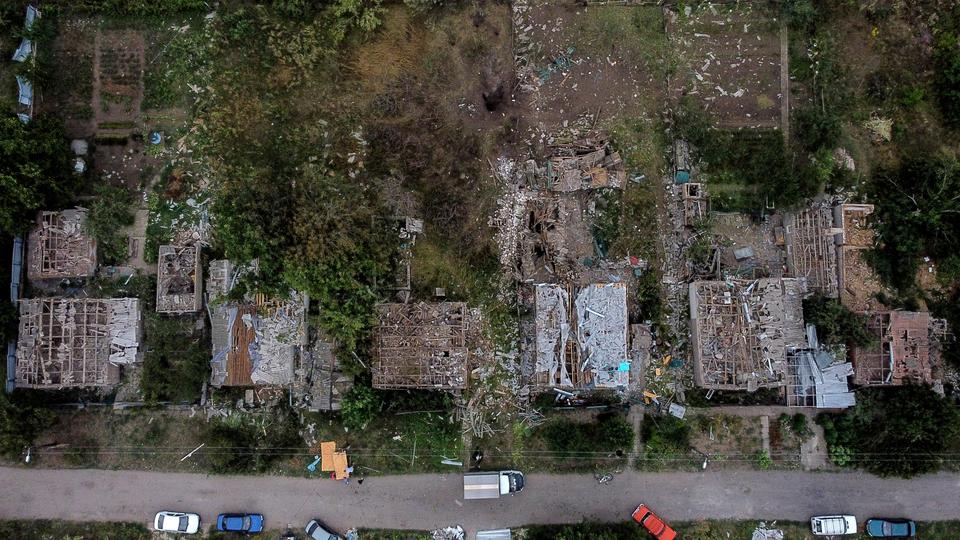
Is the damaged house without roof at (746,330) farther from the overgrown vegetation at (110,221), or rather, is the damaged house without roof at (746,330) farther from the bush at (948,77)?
the overgrown vegetation at (110,221)

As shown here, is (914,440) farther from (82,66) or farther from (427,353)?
(82,66)

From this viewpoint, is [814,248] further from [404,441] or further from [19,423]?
[19,423]

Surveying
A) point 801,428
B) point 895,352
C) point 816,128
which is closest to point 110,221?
point 816,128

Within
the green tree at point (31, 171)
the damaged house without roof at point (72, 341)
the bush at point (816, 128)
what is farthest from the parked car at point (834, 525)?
the green tree at point (31, 171)

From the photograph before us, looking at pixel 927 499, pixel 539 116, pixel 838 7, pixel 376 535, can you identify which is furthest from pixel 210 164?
pixel 927 499

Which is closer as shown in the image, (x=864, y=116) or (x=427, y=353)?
(x=427, y=353)

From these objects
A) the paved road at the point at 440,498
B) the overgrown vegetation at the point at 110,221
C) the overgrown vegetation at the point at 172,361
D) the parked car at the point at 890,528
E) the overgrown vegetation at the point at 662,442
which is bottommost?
the parked car at the point at 890,528

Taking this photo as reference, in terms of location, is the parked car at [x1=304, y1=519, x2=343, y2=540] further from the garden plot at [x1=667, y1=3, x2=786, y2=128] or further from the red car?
the garden plot at [x1=667, y1=3, x2=786, y2=128]
